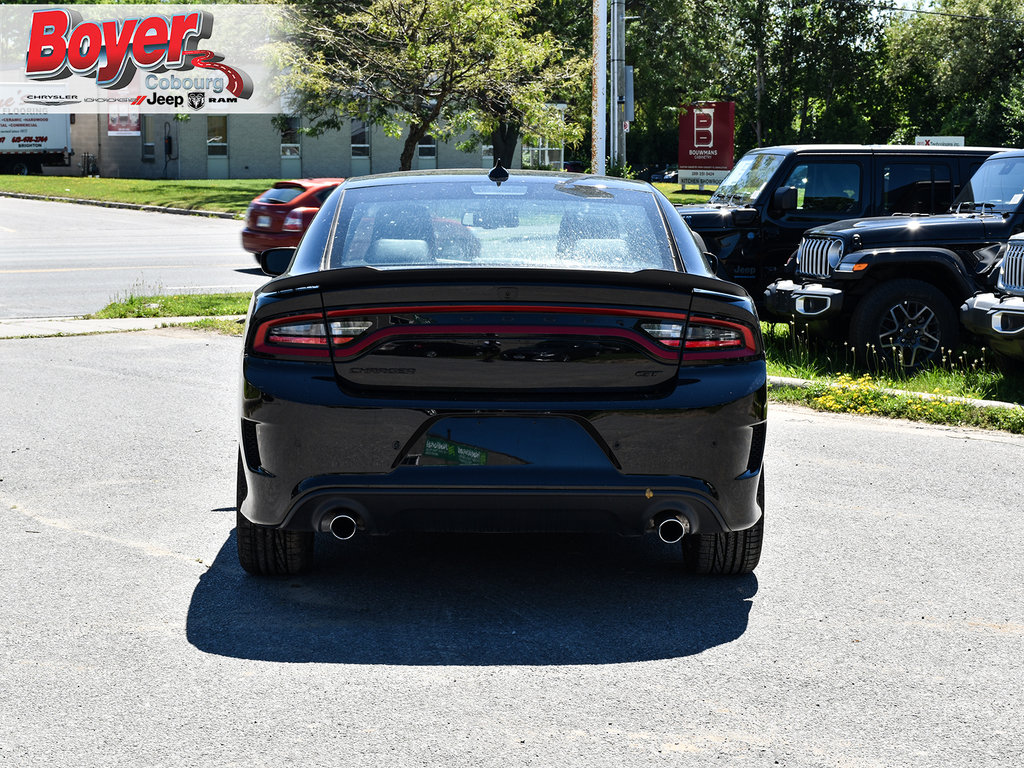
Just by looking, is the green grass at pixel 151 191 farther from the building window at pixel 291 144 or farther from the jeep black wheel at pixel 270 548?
the jeep black wheel at pixel 270 548

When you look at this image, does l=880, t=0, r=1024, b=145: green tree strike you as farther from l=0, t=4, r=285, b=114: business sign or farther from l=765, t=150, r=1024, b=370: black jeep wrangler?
l=765, t=150, r=1024, b=370: black jeep wrangler

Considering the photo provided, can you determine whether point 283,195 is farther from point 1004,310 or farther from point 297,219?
point 1004,310

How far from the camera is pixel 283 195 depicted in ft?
64.7

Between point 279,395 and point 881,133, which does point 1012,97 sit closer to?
point 881,133

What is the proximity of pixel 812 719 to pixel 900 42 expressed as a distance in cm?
6874

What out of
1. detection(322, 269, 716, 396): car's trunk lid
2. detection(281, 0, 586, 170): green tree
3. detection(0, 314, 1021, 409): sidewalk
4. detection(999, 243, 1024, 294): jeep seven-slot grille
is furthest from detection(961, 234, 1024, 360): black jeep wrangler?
detection(281, 0, 586, 170): green tree

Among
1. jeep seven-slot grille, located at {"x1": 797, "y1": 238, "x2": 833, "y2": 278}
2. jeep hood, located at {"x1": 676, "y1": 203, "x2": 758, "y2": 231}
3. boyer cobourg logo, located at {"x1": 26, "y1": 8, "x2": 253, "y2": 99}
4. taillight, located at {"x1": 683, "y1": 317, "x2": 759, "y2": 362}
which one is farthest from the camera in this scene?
boyer cobourg logo, located at {"x1": 26, "y1": 8, "x2": 253, "y2": 99}

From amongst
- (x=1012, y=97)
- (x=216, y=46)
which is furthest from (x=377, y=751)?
(x=1012, y=97)

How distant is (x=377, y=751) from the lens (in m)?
3.42

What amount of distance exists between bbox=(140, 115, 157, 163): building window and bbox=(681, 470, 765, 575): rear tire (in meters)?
54.8

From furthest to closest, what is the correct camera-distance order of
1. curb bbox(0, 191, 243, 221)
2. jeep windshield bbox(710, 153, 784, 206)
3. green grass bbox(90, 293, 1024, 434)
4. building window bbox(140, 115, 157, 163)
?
building window bbox(140, 115, 157, 163)
curb bbox(0, 191, 243, 221)
jeep windshield bbox(710, 153, 784, 206)
green grass bbox(90, 293, 1024, 434)

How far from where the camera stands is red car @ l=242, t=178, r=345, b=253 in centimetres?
1911

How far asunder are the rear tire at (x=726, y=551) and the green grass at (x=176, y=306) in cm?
964

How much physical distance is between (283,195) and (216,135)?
3824 cm
